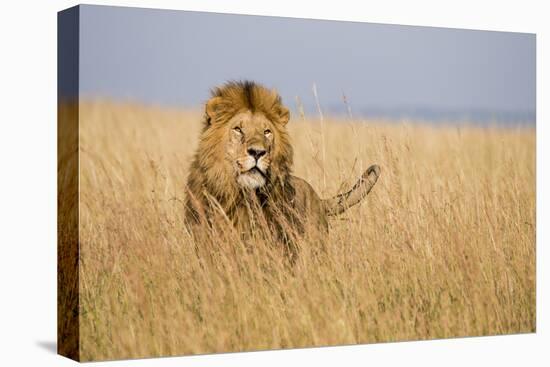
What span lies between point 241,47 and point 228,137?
0.66m

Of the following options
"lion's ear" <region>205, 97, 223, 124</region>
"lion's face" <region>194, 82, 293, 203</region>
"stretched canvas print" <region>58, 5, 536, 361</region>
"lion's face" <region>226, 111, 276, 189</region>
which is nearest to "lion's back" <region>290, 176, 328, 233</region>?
"stretched canvas print" <region>58, 5, 536, 361</region>

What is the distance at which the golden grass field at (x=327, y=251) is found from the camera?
7090 millimetres

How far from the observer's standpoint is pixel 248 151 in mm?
7375

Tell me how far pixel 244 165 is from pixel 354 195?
1.04 meters

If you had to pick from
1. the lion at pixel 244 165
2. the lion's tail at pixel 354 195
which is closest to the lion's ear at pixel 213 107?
the lion at pixel 244 165

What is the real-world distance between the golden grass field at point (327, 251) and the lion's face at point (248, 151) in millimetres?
338

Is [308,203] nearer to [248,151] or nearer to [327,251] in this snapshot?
[327,251]

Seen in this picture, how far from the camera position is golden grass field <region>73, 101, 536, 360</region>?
709 cm

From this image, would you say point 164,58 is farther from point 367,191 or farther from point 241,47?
point 367,191

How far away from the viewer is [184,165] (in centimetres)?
759

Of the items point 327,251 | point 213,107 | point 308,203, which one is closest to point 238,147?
point 213,107

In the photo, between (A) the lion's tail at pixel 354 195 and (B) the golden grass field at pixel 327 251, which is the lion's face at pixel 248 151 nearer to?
(B) the golden grass field at pixel 327 251

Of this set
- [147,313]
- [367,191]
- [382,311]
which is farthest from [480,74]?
[147,313]

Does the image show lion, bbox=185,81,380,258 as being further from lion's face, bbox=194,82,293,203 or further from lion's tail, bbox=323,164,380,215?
lion's tail, bbox=323,164,380,215
